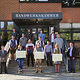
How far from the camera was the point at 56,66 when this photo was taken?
1182 centimetres

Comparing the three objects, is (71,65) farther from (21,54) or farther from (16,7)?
(16,7)

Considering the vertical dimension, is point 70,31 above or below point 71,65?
above

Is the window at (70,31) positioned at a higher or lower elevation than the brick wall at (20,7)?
lower

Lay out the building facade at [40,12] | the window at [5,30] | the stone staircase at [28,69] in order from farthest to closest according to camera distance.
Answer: the building facade at [40,12]
the window at [5,30]
the stone staircase at [28,69]

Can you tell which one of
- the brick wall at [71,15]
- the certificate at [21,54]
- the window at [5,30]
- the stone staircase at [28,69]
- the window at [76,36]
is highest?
the brick wall at [71,15]

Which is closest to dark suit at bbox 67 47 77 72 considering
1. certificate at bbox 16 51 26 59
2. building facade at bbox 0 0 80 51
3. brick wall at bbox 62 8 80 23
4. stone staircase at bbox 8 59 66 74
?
stone staircase at bbox 8 59 66 74

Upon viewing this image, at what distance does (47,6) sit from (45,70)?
8.40m

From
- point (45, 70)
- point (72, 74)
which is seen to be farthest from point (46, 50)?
point (72, 74)

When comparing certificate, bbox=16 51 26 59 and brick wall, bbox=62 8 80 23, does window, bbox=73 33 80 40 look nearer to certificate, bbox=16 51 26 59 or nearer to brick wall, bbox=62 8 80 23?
brick wall, bbox=62 8 80 23

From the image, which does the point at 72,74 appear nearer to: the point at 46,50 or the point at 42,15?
the point at 46,50

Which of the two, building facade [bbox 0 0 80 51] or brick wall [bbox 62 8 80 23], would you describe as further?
brick wall [bbox 62 8 80 23]

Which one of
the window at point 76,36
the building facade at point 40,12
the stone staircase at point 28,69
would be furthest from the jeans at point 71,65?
the window at point 76,36

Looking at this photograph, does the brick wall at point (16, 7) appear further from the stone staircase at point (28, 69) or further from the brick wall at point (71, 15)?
the stone staircase at point (28, 69)

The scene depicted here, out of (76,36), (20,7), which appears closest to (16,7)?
(20,7)
